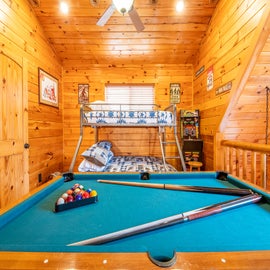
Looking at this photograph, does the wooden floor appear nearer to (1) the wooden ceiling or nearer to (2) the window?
(1) the wooden ceiling

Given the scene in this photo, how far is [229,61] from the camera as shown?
7.85ft

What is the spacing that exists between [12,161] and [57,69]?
6.98 ft

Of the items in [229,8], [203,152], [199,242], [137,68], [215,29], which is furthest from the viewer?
[137,68]

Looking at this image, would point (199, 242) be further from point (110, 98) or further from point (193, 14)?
point (110, 98)

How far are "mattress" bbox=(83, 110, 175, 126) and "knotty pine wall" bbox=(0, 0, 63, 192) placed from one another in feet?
2.80

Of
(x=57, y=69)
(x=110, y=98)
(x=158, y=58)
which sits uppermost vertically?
(x=158, y=58)

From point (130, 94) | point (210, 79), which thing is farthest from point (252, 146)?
point (130, 94)

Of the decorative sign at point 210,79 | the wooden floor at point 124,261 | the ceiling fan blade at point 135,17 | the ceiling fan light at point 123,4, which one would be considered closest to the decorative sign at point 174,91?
the decorative sign at point 210,79

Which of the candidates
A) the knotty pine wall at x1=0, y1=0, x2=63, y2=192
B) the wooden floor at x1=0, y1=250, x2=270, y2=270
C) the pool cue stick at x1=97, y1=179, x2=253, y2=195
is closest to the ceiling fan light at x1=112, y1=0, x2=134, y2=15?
the knotty pine wall at x1=0, y1=0, x2=63, y2=192

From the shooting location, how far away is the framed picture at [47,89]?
2949 millimetres

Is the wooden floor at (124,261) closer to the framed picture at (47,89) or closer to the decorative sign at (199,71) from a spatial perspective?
→ the framed picture at (47,89)

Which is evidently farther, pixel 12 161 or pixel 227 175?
pixel 12 161

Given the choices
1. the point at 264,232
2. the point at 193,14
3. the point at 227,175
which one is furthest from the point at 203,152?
the point at 264,232

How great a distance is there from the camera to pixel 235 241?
24.8 inches
